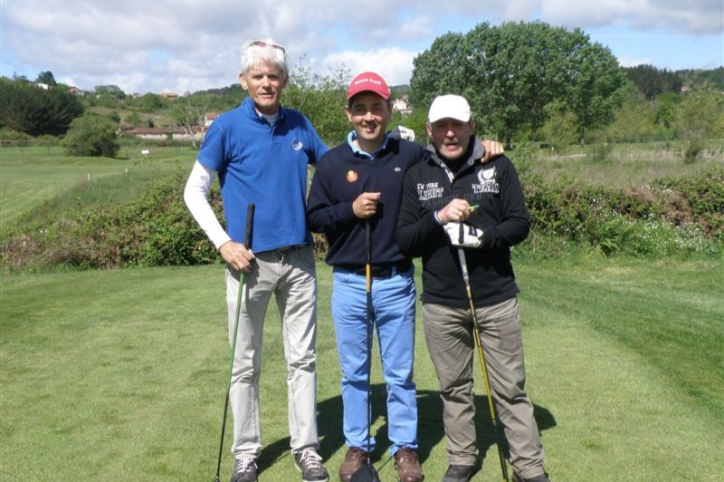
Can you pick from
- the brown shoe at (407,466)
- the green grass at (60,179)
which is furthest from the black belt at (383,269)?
the green grass at (60,179)

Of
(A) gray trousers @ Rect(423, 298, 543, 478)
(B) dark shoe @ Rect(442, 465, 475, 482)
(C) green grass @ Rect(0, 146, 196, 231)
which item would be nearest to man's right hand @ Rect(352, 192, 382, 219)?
(A) gray trousers @ Rect(423, 298, 543, 478)

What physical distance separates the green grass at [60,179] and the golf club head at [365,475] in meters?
13.2

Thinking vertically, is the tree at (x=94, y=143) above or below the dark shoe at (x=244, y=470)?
above

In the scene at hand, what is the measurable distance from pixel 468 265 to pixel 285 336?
1.10 m

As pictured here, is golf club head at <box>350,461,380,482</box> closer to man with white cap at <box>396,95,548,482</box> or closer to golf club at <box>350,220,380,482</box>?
golf club at <box>350,220,380,482</box>

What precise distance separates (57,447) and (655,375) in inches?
161

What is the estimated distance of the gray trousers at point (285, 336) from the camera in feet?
13.0

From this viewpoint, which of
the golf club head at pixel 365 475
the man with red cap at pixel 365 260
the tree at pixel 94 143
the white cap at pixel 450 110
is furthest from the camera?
the tree at pixel 94 143

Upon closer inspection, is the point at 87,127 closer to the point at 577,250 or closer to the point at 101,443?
Answer: the point at 577,250

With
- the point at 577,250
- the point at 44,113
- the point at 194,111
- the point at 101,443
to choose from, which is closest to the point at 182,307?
the point at 101,443

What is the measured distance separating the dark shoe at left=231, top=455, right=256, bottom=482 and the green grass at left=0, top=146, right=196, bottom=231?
12875mm

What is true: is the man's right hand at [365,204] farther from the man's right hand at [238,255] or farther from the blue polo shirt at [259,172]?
the man's right hand at [238,255]

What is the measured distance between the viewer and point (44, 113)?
96500 mm

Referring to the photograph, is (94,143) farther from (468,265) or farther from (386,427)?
(468,265)
